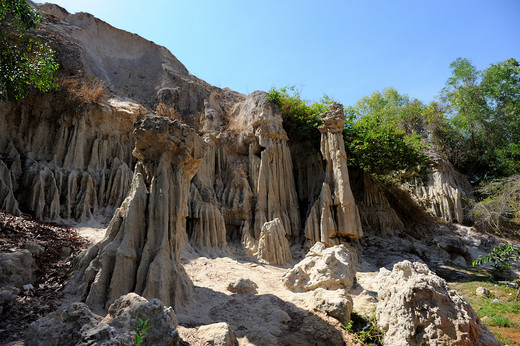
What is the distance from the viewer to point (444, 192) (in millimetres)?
23453

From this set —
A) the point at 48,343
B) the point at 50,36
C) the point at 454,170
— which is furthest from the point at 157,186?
the point at 454,170

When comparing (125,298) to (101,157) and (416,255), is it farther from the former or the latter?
(416,255)

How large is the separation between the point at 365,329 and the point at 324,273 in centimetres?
251

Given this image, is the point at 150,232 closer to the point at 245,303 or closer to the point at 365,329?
the point at 245,303

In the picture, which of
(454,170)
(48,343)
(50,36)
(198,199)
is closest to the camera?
(48,343)

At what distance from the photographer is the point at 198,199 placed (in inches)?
602

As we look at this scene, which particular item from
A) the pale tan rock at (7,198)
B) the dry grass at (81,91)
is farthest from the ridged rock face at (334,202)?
the pale tan rock at (7,198)

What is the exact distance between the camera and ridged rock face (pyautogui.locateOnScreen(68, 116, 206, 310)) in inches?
282

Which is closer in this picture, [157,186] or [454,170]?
[157,186]

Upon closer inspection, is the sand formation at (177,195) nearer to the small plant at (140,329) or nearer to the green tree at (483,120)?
the small plant at (140,329)

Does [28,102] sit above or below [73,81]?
below

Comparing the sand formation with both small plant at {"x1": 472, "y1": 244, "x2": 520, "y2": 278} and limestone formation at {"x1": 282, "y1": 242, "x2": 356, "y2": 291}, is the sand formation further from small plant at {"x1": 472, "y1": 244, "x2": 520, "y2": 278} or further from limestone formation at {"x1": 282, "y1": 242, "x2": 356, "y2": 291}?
small plant at {"x1": 472, "y1": 244, "x2": 520, "y2": 278}

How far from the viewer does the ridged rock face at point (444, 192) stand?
2305 cm

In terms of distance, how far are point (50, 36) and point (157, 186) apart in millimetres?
13929
